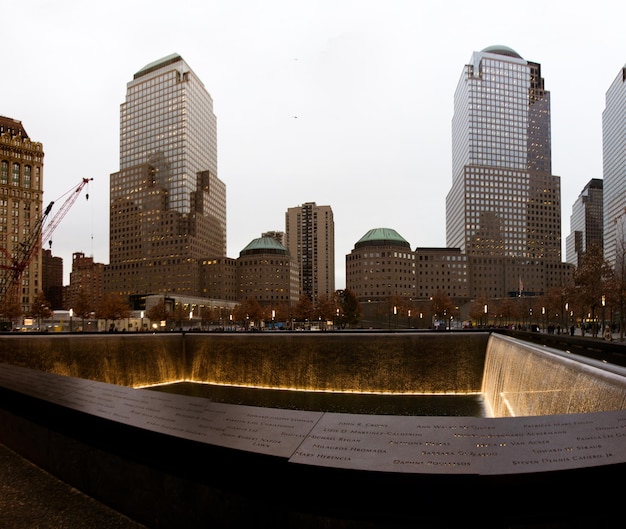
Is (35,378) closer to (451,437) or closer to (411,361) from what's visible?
(451,437)

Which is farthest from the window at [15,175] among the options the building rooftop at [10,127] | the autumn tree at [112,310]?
the autumn tree at [112,310]

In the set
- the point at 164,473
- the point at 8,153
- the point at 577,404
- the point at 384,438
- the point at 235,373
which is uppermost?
the point at 8,153

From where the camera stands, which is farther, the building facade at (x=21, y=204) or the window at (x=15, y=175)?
the window at (x=15, y=175)

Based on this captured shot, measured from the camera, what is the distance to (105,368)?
121ft

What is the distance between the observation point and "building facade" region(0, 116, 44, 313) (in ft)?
529

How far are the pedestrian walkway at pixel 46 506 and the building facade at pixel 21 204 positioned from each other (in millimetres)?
169615

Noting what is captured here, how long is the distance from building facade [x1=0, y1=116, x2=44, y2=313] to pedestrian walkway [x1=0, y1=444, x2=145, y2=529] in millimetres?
169615

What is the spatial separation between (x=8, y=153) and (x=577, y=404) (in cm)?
21051

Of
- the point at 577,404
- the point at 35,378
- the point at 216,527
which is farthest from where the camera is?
the point at 577,404

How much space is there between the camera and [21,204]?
565 ft

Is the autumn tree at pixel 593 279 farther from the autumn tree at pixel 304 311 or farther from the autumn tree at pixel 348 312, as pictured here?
the autumn tree at pixel 304 311

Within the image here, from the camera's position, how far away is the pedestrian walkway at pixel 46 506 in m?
5.98

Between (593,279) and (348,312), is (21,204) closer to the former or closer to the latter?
(348,312)

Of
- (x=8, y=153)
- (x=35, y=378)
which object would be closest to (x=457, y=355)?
(x=35, y=378)
